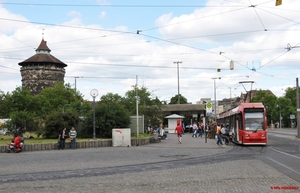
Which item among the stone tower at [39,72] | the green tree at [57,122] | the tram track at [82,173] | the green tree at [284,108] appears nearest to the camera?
the tram track at [82,173]

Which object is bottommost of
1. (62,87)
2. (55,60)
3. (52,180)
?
(52,180)

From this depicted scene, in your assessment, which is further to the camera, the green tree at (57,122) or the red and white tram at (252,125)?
the green tree at (57,122)

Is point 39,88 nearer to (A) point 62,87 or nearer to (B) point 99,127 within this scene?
(A) point 62,87

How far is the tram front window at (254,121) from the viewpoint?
112 ft

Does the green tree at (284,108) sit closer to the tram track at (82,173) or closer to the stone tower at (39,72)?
the stone tower at (39,72)

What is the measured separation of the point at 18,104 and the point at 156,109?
70.2 feet

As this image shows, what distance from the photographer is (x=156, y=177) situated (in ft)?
47.6

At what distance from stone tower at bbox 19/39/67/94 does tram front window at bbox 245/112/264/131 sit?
3472 inches

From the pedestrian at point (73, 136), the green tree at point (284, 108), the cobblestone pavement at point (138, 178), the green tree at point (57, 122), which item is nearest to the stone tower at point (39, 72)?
the green tree at point (284, 108)

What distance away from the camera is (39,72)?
11512 cm

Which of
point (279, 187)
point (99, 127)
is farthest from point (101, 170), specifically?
point (99, 127)

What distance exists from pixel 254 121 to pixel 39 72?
89.4 metres

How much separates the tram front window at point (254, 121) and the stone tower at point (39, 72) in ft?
289

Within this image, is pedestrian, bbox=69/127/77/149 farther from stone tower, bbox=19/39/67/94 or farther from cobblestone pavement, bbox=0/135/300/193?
stone tower, bbox=19/39/67/94
